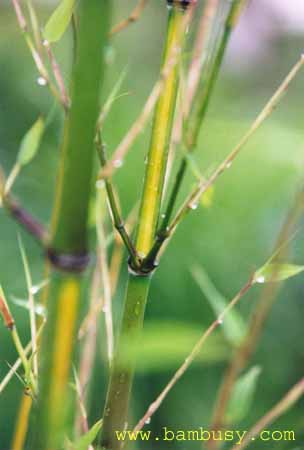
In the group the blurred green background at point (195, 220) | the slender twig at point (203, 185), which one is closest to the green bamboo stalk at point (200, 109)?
the slender twig at point (203, 185)

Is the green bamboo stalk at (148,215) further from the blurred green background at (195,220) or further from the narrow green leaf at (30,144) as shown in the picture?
the blurred green background at (195,220)

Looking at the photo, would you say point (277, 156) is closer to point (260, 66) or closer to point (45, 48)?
point (260, 66)

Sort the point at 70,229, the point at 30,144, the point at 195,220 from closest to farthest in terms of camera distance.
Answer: the point at 70,229, the point at 30,144, the point at 195,220

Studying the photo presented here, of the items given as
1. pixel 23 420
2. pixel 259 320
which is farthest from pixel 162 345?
pixel 23 420

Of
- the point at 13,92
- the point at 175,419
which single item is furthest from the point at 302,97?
the point at 175,419

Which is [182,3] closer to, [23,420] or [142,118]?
[142,118]
